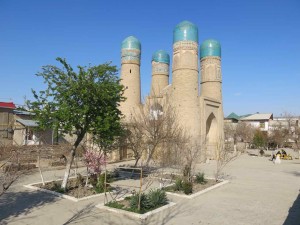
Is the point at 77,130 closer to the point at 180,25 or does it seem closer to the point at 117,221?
the point at 117,221

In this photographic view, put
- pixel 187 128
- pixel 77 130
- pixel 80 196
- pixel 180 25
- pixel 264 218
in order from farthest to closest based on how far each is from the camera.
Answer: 1. pixel 180 25
2. pixel 187 128
3. pixel 77 130
4. pixel 80 196
5. pixel 264 218

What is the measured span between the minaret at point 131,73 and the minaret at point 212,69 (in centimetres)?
740

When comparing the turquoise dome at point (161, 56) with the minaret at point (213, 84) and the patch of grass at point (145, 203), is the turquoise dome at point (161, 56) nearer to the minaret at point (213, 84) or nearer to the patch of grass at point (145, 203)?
the minaret at point (213, 84)

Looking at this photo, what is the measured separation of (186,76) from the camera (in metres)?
25.5

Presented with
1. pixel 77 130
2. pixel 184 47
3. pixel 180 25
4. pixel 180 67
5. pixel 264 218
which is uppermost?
pixel 180 25

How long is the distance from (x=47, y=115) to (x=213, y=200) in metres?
7.26

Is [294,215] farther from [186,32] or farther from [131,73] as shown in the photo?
[131,73]

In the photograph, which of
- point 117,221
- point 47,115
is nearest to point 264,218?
point 117,221

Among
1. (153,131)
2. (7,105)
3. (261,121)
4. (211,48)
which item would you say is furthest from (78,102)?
(261,121)

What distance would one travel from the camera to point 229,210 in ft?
29.8

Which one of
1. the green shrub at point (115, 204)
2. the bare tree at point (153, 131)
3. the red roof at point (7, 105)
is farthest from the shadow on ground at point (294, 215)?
the red roof at point (7, 105)

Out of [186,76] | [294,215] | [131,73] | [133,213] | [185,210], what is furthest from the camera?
[131,73]

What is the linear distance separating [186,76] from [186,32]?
4.30m

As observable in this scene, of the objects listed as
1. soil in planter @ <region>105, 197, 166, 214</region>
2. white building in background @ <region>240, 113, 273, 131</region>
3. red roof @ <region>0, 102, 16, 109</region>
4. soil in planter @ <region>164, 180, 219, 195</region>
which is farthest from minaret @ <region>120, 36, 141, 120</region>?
white building in background @ <region>240, 113, 273, 131</region>
